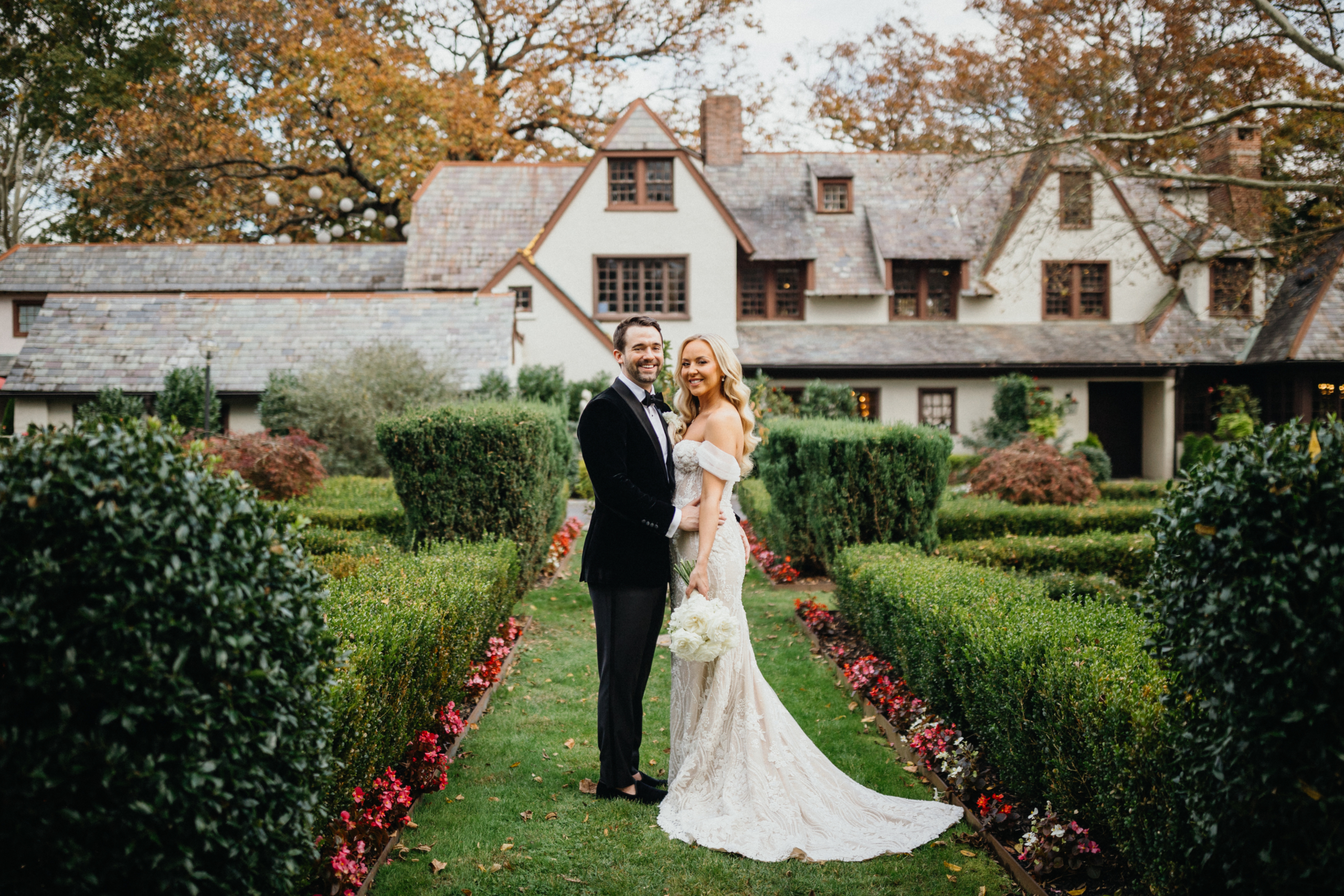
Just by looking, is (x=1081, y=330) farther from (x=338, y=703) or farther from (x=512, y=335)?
(x=338, y=703)

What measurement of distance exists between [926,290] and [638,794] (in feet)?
77.8

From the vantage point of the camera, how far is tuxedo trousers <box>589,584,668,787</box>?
4.95 meters

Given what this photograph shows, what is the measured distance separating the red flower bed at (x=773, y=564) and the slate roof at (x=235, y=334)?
35.1 feet

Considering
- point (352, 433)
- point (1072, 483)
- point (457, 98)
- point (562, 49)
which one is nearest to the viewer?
point (1072, 483)

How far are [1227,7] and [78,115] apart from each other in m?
37.5

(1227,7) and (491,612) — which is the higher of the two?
(1227,7)

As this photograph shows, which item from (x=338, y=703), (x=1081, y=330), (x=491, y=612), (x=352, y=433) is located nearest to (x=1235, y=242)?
(x=1081, y=330)

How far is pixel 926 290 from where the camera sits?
26562 mm

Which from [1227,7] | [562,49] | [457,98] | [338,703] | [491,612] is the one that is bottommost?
[491,612]

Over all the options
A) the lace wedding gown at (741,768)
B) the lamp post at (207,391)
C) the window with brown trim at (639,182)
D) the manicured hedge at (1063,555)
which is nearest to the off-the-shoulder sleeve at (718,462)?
the lace wedding gown at (741,768)

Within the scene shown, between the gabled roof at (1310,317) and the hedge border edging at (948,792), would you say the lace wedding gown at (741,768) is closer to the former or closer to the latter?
the hedge border edging at (948,792)

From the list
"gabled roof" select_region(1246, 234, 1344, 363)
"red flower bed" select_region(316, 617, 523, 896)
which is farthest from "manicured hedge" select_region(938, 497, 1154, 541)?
"gabled roof" select_region(1246, 234, 1344, 363)

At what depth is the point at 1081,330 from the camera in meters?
26.1

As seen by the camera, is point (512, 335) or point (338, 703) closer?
point (338, 703)
